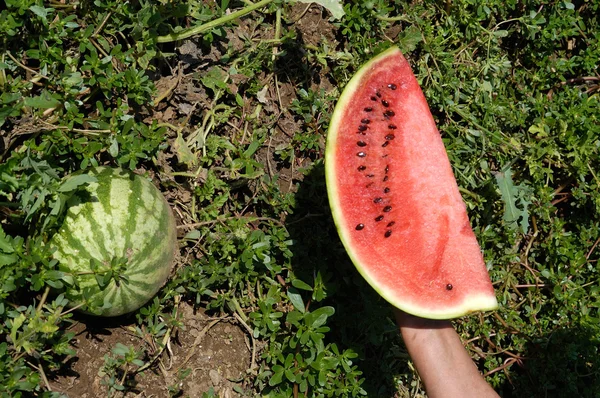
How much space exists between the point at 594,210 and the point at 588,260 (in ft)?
1.06

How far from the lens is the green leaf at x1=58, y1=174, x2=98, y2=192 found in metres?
2.65

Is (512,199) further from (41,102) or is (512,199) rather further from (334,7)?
(41,102)

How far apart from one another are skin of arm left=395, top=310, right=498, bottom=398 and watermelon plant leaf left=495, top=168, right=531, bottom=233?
3.63 ft

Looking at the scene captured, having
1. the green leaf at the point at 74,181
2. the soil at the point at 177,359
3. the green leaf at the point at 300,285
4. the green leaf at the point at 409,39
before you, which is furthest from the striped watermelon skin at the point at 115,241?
the green leaf at the point at 409,39

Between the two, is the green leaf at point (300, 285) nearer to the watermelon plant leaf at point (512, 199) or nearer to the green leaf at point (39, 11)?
the watermelon plant leaf at point (512, 199)

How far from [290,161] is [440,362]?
133cm

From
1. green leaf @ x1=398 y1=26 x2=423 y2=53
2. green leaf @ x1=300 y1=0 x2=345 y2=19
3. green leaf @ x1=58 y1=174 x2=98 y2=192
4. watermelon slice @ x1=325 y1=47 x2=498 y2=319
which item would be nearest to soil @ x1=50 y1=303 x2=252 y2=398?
green leaf @ x1=58 y1=174 x2=98 y2=192

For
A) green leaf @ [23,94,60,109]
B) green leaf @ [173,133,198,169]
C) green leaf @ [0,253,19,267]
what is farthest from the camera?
green leaf @ [173,133,198,169]

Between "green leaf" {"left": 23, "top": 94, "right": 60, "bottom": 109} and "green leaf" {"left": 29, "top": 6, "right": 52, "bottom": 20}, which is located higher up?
"green leaf" {"left": 29, "top": 6, "right": 52, "bottom": 20}

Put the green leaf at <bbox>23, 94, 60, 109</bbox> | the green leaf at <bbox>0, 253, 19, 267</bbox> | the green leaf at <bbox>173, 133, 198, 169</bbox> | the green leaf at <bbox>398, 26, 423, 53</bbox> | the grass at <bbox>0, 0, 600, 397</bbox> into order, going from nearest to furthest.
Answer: the green leaf at <bbox>0, 253, 19, 267</bbox>
the green leaf at <bbox>23, 94, 60, 109</bbox>
the grass at <bbox>0, 0, 600, 397</bbox>
the green leaf at <bbox>173, 133, 198, 169</bbox>
the green leaf at <bbox>398, 26, 423, 53</bbox>

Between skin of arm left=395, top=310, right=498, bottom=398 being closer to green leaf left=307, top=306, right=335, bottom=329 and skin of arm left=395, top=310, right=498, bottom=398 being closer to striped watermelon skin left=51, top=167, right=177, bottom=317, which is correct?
green leaf left=307, top=306, right=335, bottom=329

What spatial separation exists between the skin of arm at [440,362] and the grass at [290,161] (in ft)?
1.35

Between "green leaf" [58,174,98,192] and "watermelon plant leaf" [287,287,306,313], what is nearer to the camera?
"green leaf" [58,174,98,192]

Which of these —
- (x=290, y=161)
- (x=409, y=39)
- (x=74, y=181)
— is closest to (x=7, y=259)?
(x=74, y=181)
